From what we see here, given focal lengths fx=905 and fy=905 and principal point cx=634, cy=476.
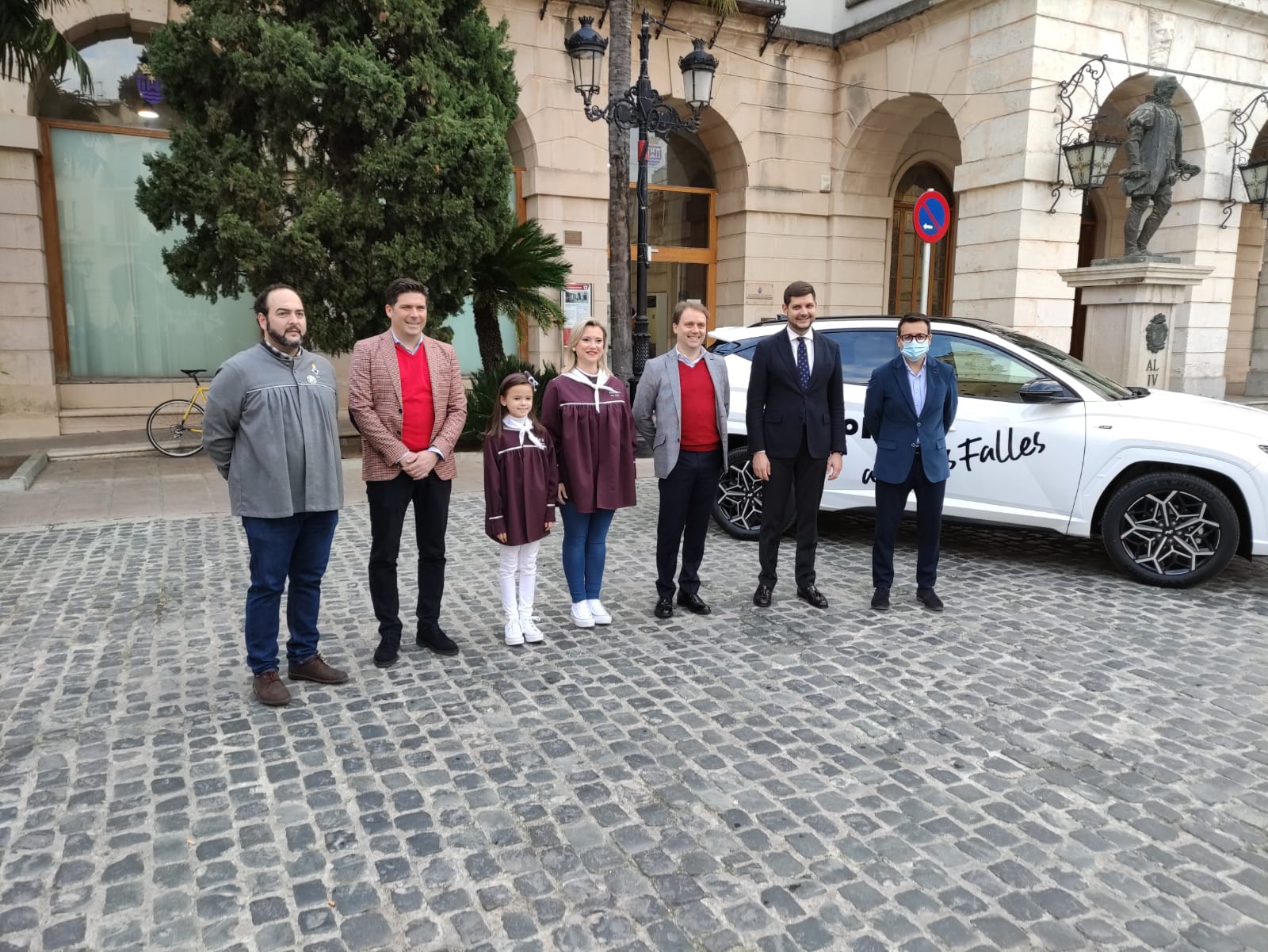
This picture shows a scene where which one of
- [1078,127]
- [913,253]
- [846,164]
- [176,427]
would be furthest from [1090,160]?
[176,427]

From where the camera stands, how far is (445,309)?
10.7 meters

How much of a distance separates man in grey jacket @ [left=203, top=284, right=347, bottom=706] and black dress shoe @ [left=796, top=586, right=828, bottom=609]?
2813 millimetres

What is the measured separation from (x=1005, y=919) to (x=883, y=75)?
16.9 m

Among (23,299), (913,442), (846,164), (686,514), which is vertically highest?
(846,164)

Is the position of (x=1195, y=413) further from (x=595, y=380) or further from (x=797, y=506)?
(x=595, y=380)

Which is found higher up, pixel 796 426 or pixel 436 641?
pixel 796 426

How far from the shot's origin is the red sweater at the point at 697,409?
17.3 ft

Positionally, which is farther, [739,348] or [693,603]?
[739,348]

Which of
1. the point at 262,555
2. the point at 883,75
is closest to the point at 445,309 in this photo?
the point at 262,555

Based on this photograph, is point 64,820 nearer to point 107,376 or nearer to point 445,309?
point 445,309

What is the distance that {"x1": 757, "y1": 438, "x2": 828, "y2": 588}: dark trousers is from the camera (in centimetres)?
557

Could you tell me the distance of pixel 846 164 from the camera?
17.6 meters

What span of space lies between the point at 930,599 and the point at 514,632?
251cm

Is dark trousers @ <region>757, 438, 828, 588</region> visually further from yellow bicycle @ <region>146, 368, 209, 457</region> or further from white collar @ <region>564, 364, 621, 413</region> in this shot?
yellow bicycle @ <region>146, 368, 209, 457</region>
